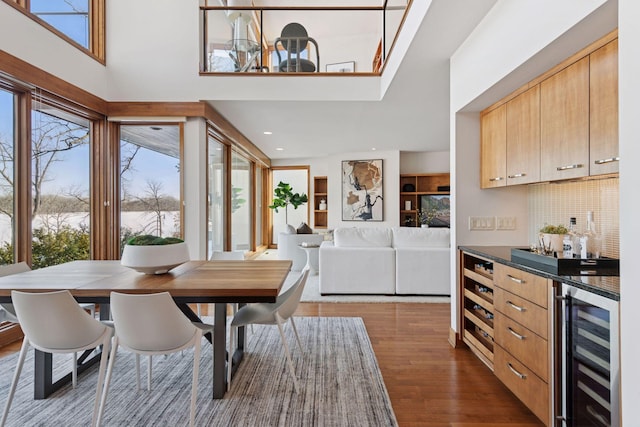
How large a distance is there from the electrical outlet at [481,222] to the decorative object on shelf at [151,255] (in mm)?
2351

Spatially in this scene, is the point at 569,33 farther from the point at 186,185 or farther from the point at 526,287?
the point at 186,185

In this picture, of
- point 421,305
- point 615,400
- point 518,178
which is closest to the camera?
point 615,400

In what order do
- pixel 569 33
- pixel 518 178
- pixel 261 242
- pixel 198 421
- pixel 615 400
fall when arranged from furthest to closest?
pixel 261 242
pixel 518 178
pixel 198 421
pixel 569 33
pixel 615 400

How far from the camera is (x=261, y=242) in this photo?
30.3 ft

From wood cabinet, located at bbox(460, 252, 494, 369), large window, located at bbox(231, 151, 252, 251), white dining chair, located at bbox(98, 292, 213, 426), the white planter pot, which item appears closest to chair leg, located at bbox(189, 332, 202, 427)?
white dining chair, located at bbox(98, 292, 213, 426)

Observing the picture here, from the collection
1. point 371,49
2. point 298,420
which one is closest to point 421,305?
point 298,420

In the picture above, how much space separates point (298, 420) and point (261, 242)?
749 cm

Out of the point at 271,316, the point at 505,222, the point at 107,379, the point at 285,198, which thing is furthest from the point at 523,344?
the point at 285,198

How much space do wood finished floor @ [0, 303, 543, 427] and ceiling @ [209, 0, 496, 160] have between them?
251cm

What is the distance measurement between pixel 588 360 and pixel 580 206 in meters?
1.17

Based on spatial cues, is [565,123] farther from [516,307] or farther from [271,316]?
[271,316]

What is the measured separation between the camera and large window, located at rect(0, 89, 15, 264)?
2.92 meters

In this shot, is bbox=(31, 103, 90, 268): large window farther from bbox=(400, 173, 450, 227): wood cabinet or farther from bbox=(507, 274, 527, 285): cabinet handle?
bbox=(400, 173, 450, 227): wood cabinet

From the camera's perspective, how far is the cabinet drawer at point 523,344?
5.73 feet
